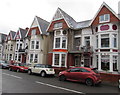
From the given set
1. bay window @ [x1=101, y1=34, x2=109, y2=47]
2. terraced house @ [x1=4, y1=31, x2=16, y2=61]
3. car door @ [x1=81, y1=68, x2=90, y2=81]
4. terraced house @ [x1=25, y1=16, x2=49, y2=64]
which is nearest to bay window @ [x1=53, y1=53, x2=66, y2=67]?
terraced house @ [x1=25, y1=16, x2=49, y2=64]

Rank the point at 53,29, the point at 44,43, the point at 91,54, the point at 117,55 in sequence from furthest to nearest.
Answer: the point at 44,43
the point at 53,29
the point at 91,54
the point at 117,55

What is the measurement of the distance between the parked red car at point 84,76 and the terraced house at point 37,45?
11418 millimetres

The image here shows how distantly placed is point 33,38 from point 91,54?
13.6 metres

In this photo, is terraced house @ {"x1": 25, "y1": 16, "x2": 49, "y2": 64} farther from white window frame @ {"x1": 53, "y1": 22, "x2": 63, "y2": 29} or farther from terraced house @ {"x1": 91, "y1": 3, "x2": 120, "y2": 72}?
terraced house @ {"x1": 91, "y1": 3, "x2": 120, "y2": 72}

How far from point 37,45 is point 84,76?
49.8 ft

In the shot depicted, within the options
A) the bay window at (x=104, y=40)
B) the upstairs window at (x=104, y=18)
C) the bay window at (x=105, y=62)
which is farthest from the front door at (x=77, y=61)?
the upstairs window at (x=104, y=18)

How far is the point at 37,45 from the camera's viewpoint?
899 inches

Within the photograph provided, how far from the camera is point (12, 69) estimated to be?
61.3ft

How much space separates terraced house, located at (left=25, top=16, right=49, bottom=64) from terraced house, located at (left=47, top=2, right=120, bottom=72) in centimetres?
238

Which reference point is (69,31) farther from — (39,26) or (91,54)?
(39,26)

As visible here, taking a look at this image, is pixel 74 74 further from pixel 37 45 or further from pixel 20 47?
pixel 20 47

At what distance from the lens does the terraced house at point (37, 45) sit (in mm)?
22003

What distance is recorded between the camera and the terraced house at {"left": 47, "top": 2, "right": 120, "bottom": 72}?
1427cm

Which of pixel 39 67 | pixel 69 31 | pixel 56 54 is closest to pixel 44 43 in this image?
pixel 56 54
